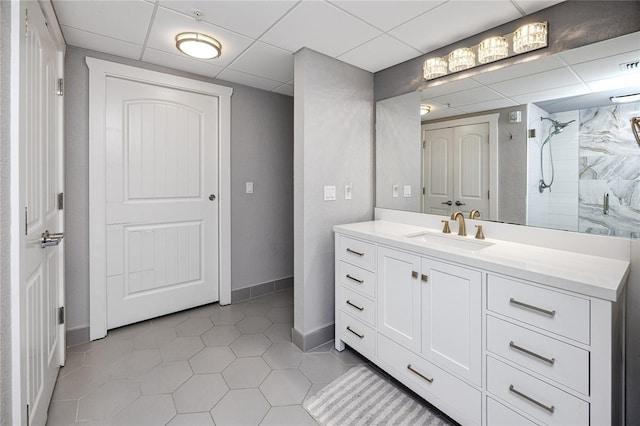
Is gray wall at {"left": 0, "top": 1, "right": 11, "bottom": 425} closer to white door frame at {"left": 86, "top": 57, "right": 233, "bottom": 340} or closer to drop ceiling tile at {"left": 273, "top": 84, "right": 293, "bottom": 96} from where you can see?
white door frame at {"left": 86, "top": 57, "right": 233, "bottom": 340}

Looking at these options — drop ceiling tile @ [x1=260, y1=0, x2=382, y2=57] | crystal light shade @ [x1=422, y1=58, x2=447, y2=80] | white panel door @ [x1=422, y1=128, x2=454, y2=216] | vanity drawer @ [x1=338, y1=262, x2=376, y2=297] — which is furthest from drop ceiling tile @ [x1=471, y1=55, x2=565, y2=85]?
vanity drawer @ [x1=338, y1=262, x2=376, y2=297]

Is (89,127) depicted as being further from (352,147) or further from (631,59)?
(631,59)

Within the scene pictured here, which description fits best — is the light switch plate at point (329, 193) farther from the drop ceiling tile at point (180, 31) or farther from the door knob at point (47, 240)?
the door knob at point (47, 240)

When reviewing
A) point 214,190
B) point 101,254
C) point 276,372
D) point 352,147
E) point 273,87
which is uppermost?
point 273,87

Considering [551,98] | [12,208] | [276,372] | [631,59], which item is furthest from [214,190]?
[631,59]

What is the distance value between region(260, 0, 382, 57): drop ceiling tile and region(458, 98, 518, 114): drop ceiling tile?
0.77 meters

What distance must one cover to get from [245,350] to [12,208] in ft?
5.39

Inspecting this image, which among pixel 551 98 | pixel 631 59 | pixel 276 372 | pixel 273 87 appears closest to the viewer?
pixel 631 59

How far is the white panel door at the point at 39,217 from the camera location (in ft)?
3.84

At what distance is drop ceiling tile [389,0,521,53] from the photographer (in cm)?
168

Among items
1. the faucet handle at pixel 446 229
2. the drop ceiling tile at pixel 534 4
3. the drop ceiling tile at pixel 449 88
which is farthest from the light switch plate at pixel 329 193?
the drop ceiling tile at pixel 534 4

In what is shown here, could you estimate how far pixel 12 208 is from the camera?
3.55ft

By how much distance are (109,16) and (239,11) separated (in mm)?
794

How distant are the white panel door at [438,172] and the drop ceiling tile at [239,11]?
1.29 meters
